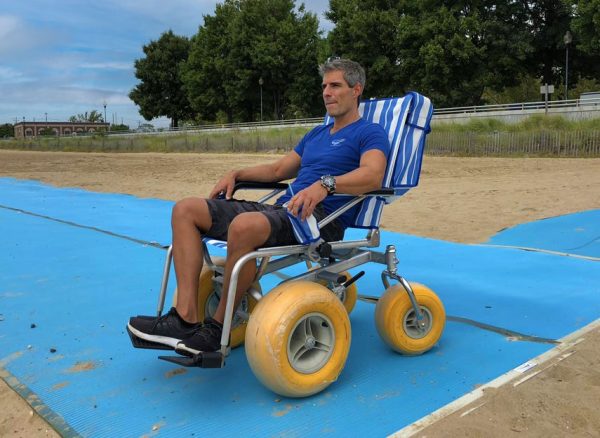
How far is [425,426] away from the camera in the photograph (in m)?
2.05

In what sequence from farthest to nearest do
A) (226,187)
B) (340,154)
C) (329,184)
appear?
(226,187)
(340,154)
(329,184)

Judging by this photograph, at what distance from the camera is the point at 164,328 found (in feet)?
7.46

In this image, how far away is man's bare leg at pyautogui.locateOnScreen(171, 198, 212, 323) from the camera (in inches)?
92.4

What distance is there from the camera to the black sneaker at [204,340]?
2172 millimetres

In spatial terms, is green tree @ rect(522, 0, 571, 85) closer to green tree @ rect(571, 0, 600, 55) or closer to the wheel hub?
green tree @ rect(571, 0, 600, 55)

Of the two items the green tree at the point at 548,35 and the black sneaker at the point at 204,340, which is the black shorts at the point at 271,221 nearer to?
the black sneaker at the point at 204,340

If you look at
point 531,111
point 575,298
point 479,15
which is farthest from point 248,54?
point 575,298

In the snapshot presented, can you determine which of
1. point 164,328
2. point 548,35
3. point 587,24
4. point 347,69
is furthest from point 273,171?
point 548,35

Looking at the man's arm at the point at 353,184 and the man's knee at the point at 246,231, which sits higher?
the man's arm at the point at 353,184

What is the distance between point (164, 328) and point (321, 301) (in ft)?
2.29

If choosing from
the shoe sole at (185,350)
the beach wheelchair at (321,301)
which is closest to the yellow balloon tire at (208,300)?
the beach wheelchair at (321,301)

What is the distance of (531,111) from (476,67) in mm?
13155

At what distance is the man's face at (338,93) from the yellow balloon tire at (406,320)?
3.37 feet

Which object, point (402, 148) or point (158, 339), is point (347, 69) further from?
point (158, 339)
